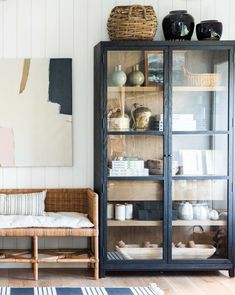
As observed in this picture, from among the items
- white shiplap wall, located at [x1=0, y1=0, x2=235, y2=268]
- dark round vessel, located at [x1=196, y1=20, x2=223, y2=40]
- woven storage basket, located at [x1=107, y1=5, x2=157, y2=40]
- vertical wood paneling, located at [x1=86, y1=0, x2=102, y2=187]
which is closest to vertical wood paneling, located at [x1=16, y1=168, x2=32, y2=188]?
white shiplap wall, located at [x1=0, y1=0, x2=235, y2=268]

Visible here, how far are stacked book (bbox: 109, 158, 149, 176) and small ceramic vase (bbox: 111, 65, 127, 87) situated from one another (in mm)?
627

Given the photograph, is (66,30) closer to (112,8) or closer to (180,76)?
(112,8)

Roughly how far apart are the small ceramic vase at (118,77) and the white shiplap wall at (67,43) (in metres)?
0.41

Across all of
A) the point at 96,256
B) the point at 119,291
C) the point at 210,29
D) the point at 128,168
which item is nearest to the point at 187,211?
the point at 128,168

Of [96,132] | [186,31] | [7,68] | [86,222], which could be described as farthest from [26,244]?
[186,31]

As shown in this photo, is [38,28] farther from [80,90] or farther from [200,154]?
[200,154]

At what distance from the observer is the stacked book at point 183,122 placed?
4957mm

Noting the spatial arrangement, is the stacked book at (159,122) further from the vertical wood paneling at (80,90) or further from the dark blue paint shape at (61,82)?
the dark blue paint shape at (61,82)

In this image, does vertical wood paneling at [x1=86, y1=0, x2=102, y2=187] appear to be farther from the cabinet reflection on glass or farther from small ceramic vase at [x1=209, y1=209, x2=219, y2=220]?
small ceramic vase at [x1=209, y1=209, x2=219, y2=220]

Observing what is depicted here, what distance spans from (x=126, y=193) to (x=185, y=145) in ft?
2.07

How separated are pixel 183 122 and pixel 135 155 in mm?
481

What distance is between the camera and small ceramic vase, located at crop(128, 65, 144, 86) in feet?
16.3

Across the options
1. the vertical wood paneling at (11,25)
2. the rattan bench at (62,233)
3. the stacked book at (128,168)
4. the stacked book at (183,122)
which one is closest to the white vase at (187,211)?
the stacked book at (128,168)

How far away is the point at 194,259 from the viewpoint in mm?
4973
